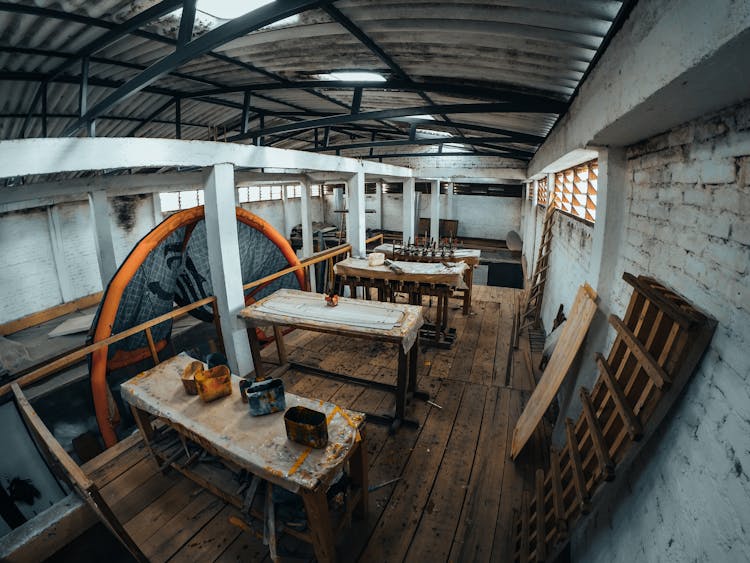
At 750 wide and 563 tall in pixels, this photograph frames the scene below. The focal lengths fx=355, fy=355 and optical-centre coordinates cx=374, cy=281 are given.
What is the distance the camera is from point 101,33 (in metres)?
3.74

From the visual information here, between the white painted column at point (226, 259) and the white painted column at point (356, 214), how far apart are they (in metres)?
3.13

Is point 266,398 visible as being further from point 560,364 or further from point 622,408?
point 560,364

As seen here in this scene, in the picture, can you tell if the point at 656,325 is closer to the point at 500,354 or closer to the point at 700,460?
the point at 700,460

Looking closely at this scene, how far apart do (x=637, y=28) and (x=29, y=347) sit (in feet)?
39.9

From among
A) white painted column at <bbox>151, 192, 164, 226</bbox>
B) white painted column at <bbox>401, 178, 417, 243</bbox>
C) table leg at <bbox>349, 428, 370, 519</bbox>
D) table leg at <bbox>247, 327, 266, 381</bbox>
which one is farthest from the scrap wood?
white painted column at <bbox>151, 192, 164, 226</bbox>

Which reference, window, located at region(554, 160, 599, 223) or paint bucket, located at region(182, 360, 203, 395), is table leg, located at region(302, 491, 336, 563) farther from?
window, located at region(554, 160, 599, 223)

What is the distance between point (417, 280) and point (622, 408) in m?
3.96

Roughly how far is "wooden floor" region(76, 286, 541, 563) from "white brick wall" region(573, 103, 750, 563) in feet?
2.84

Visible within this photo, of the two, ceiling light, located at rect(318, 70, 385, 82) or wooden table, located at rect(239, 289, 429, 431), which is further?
ceiling light, located at rect(318, 70, 385, 82)

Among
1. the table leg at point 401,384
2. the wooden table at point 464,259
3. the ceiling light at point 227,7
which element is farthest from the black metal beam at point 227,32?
the wooden table at point 464,259

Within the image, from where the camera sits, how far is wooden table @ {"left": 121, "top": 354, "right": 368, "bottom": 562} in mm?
2127

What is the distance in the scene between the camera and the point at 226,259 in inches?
175

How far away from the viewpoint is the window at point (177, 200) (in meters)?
14.1

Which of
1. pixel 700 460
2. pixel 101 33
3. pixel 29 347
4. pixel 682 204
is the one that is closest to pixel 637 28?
pixel 682 204
